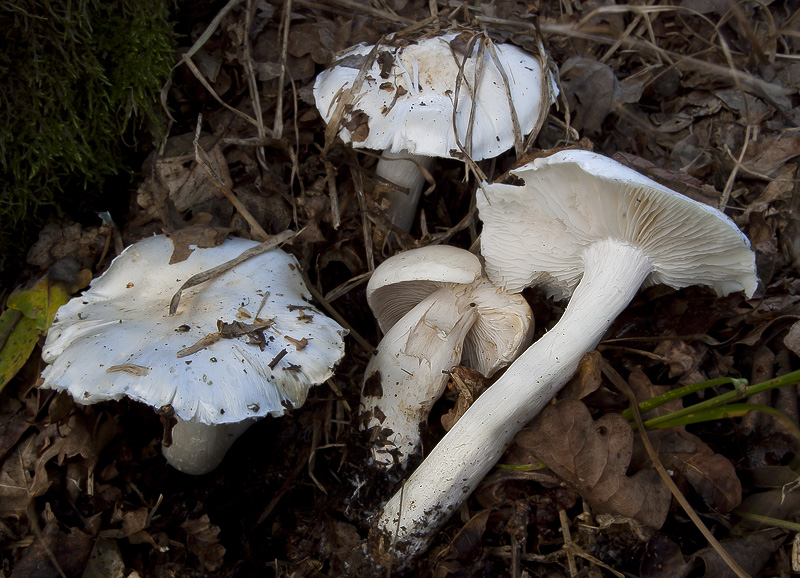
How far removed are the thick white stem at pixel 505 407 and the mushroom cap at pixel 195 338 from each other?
0.66m

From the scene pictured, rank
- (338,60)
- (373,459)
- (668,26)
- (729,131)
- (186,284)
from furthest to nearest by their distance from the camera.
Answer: (668,26) → (729,131) → (338,60) → (373,459) → (186,284)

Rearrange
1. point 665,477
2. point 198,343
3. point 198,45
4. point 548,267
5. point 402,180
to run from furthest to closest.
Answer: point 402,180 → point 198,45 → point 548,267 → point 665,477 → point 198,343

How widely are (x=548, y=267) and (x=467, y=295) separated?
1.31ft

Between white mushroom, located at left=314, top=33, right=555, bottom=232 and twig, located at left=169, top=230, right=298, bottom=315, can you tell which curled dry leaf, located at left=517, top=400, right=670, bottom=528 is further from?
twig, located at left=169, top=230, right=298, bottom=315

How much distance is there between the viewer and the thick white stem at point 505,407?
2.23m

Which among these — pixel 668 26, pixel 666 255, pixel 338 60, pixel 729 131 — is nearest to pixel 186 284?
pixel 338 60

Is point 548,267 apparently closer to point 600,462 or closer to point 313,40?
point 600,462

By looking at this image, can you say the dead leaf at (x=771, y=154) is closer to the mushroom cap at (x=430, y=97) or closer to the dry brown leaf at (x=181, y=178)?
the mushroom cap at (x=430, y=97)

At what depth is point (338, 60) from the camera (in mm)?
2699

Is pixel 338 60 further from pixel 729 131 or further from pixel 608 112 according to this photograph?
pixel 729 131

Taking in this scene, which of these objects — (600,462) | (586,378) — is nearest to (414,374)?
(586,378)

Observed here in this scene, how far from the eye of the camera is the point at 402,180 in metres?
2.97

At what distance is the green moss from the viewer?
7.34ft

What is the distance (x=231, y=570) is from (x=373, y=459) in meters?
0.77
